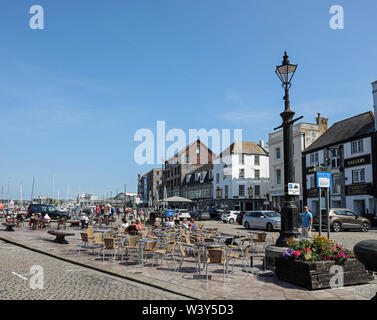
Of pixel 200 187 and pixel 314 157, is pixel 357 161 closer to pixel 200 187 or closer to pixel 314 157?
pixel 314 157

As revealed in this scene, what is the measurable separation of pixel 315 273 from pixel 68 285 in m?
5.29

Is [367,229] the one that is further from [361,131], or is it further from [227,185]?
[227,185]

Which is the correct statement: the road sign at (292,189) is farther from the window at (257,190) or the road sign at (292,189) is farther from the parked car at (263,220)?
the window at (257,190)

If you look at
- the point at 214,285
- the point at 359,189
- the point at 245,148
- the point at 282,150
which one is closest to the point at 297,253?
the point at 214,285

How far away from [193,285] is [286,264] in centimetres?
216

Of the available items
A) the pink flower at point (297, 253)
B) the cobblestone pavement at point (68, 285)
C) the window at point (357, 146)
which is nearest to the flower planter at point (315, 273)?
the pink flower at point (297, 253)

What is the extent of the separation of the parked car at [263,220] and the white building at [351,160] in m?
6.87

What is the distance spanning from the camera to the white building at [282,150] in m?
41.3

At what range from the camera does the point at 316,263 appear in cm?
743

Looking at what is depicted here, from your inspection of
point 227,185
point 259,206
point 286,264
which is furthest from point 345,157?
point 286,264

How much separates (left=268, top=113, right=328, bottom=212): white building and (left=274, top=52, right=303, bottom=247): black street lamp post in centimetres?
3174

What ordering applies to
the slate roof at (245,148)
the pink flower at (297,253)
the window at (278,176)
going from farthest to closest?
the slate roof at (245,148)
the window at (278,176)
the pink flower at (297,253)

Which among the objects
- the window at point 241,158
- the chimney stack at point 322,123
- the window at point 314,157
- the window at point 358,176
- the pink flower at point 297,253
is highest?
the chimney stack at point 322,123

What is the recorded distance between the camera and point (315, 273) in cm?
733
